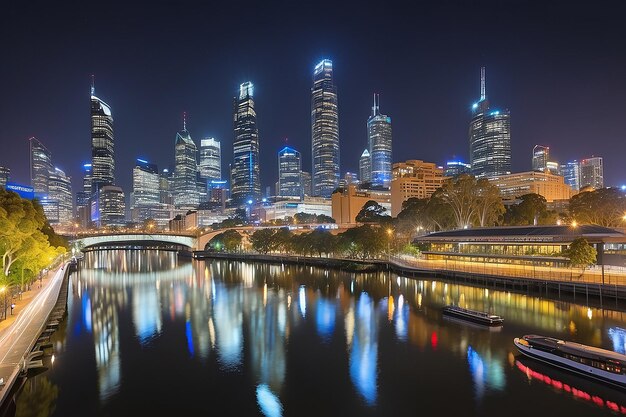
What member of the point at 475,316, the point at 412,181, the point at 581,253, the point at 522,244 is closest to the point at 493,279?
the point at 522,244

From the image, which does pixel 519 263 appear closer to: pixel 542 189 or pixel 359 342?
pixel 359 342

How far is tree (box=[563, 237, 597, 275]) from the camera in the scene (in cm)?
4462

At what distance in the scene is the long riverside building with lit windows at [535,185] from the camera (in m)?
161

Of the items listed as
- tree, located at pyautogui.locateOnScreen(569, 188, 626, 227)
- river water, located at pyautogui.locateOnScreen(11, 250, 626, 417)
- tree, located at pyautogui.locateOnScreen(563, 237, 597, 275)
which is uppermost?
tree, located at pyautogui.locateOnScreen(569, 188, 626, 227)

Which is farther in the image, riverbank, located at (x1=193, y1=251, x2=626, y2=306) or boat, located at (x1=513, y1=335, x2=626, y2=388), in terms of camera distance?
riverbank, located at (x1=193, y1=251, x2=626, y2=306)

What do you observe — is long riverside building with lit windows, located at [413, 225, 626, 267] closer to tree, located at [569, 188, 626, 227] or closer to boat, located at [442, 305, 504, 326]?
tree, located at [569, 188, 626, 227]

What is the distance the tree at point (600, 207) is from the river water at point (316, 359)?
36.1m

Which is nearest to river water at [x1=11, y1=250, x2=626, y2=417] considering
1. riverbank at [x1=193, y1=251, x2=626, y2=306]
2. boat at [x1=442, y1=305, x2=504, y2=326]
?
boat at [x1=442, y1=305, x2=504, y2=326]

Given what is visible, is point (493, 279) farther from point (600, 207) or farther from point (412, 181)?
point (412, 181)

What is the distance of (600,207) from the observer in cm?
6925

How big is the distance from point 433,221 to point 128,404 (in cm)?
7536

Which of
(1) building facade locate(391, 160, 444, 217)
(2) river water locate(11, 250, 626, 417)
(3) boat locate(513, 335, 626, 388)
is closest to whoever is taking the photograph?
(2) river water locate(11, 250, 626, 417)

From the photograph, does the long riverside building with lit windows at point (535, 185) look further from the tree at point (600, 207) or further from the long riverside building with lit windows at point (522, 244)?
the long riverside building with lit windows at point (522, 244)

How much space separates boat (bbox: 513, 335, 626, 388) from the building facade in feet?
482
